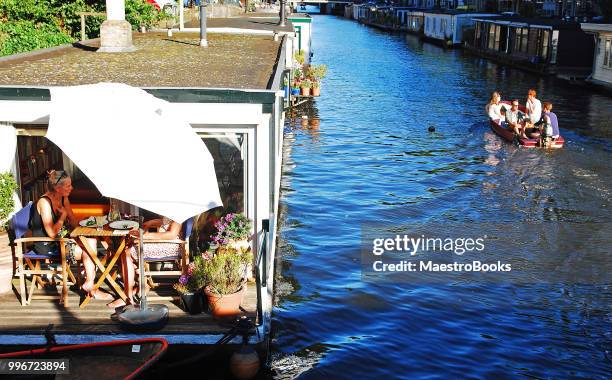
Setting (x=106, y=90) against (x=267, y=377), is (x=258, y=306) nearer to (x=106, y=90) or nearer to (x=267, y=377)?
(x=267, y=377)

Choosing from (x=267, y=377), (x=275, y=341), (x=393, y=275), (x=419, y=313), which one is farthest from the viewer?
(x=393, y=275)

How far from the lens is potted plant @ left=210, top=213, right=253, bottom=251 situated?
36.1ft

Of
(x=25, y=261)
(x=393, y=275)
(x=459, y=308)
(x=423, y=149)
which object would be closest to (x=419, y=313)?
(x=459, y=308)

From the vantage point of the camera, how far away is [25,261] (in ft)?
36.1

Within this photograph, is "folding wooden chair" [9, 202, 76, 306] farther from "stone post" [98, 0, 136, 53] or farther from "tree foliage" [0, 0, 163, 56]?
"tree foliage" [0, 0, 163, 56]

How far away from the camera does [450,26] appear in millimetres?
83438

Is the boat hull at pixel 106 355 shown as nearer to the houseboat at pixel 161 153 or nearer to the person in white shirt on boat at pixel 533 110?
the houseboat at pixel 161 153

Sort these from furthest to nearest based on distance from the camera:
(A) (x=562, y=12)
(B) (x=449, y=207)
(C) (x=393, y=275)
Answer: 1. (A) (x=562, y=12)
2. (B) (x=449, y=207)
3. (C) (x=393, y=275)

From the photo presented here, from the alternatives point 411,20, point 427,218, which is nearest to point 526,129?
point 427,218

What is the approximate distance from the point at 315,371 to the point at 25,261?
4.69 meters

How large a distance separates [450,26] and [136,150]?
78887 millimetres

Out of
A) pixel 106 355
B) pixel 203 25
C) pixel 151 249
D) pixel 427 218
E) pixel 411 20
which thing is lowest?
pixel 427 218

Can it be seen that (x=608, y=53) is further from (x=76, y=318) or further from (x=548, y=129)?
(x=76, y=318)

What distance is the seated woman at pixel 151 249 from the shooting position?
34.0 feet
